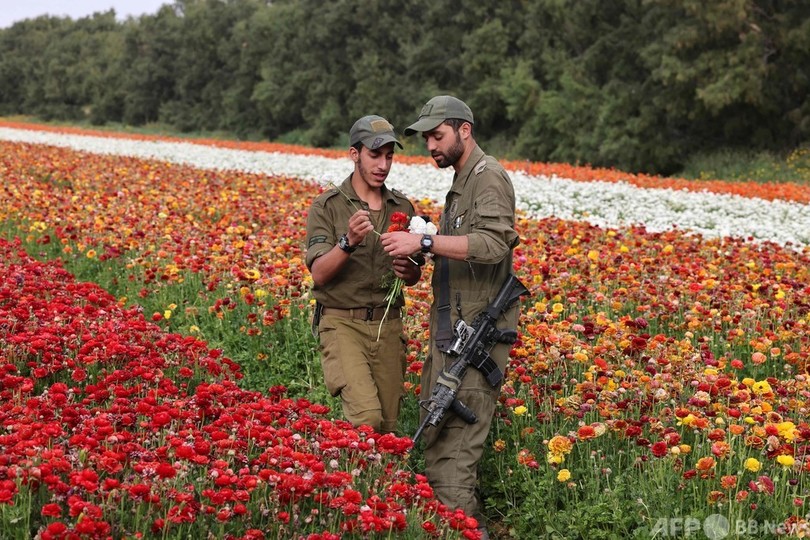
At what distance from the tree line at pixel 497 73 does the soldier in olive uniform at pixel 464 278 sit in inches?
881

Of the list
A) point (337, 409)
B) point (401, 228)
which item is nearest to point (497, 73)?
point (337, 409)

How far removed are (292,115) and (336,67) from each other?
581 cm

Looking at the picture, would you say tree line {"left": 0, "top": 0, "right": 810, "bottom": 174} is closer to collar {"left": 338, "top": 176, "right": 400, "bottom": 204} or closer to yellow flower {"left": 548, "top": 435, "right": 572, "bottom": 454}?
collar {"left": 338, "top": 176, "right": 400, "bottom": 204}

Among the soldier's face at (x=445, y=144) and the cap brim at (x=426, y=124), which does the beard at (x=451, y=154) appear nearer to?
the soldier's face at (x=445, y=144)

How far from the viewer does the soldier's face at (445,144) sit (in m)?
4.46

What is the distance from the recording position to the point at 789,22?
2506 cm

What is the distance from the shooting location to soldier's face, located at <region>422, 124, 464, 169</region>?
14.6 ft

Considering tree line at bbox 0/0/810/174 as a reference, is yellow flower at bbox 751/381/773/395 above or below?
below

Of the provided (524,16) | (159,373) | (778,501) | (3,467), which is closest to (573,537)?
(778,501)

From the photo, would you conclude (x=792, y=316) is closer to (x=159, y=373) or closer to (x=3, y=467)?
(x=159, y=373)

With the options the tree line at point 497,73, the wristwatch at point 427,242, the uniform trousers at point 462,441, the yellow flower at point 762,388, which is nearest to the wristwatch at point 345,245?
the wristwatch at point 427,242

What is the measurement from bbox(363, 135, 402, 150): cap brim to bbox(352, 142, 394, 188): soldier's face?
0.07 m

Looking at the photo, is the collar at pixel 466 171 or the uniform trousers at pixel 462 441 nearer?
the uniform trousers at pixel 462 441

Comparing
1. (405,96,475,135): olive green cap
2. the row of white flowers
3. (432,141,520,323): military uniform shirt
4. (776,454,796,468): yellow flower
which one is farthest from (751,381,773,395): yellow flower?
the row of white flowers
